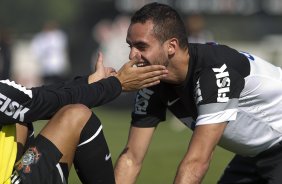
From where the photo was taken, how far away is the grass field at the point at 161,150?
31.2 ft

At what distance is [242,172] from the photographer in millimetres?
6652

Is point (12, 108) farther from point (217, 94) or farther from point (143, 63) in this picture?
point (217, 94)

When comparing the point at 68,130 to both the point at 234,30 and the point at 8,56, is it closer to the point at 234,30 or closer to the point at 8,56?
the point at 8,56

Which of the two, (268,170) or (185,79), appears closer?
(185,79)

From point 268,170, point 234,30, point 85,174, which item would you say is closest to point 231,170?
point 268,170

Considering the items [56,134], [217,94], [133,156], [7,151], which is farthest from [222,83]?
[7,151]

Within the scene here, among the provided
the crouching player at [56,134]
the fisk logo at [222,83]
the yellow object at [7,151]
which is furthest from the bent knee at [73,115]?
the fisk logo at [222,83]

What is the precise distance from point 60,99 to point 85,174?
0.53 m

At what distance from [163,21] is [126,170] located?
3.97 ft

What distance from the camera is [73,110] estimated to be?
523 cm

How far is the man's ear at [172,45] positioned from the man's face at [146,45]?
4 centimetres

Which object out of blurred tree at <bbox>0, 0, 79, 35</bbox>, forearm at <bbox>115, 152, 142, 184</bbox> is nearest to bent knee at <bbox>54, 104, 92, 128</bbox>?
forearm at <bbox>115, 152, 142, 184</bbox>

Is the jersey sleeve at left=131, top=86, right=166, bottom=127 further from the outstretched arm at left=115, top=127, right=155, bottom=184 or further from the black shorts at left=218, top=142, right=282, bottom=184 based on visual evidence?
the black shorts at left=218, top=142, right=282, bottom=184

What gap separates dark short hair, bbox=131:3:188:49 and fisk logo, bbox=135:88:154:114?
0.59 metres
